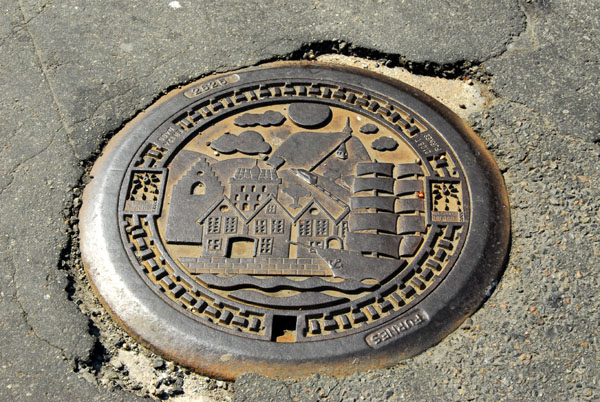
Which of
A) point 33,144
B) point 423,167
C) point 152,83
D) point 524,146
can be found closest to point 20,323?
point 33,144

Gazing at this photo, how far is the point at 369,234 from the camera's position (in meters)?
2.53

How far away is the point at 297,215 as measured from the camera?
2.57m

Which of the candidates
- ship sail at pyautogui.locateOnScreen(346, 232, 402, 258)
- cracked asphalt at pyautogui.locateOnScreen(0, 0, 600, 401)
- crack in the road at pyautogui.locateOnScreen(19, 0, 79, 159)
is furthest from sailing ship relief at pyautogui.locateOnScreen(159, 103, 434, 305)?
crack in the road at pyautogui.locateOnScreen(19, 0, 79, 159)

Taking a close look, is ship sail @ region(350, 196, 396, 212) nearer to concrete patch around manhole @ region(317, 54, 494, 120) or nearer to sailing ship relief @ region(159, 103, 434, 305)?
sailing ship relief @ region(159, 103, 434, 305)

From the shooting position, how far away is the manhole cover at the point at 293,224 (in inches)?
90.7

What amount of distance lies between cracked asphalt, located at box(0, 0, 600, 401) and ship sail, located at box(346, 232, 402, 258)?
0.42 m

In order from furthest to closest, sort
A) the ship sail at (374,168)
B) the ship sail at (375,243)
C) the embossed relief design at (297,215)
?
the ship sail at (374,168)
the ship sail at (375,243)
the embossed relief design at (297,215)

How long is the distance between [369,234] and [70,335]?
4.10 ft

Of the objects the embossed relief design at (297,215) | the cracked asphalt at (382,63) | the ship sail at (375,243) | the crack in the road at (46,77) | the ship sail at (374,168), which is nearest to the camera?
the cracked asphalt at (382,63)

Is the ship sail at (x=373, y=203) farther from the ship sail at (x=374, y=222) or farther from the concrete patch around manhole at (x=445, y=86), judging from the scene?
the concrete patch around manhole at (x=445, y=86)

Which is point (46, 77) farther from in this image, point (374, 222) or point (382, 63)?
point (374, 222)

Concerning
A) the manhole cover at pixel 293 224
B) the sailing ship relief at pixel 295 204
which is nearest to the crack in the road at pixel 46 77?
the manhole cover at pixel 293 224

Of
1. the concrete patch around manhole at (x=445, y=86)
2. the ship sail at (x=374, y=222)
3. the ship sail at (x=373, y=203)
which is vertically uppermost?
the concrete patch around manhole at (x=445, y=86)

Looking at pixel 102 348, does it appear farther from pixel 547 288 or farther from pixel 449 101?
pixel 449 101
